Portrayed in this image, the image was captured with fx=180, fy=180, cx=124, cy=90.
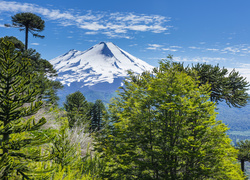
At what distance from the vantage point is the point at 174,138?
35.5 ft

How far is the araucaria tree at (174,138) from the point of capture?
969cm

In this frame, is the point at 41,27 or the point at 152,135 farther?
the point at 41,27

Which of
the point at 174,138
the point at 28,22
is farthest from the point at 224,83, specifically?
the point at 28,22

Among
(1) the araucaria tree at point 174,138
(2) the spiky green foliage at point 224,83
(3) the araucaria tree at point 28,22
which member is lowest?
(1) the araucaria tree at point 174,138

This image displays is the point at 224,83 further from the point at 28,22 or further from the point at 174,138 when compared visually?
the point at 28,22

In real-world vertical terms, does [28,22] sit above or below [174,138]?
above

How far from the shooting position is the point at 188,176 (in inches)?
380

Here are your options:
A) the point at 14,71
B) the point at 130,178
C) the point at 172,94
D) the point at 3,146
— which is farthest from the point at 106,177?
the point at 14,71

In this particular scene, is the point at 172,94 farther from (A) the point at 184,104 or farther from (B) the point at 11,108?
(B) the point at 11,108

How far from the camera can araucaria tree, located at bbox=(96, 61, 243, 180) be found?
9.69 meters

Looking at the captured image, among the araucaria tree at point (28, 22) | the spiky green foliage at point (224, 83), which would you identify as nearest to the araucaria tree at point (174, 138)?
the spiky green foliage at point (224, 83)

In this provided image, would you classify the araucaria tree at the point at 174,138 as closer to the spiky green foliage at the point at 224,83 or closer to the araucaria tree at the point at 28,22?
the spiky green foliage at the point at 224,83

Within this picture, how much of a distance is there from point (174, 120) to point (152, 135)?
1650 mm

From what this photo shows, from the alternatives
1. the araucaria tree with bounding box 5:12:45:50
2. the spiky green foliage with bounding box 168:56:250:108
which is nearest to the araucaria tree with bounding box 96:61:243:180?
the spiky green foliage with bounding box 168:56:250:108
